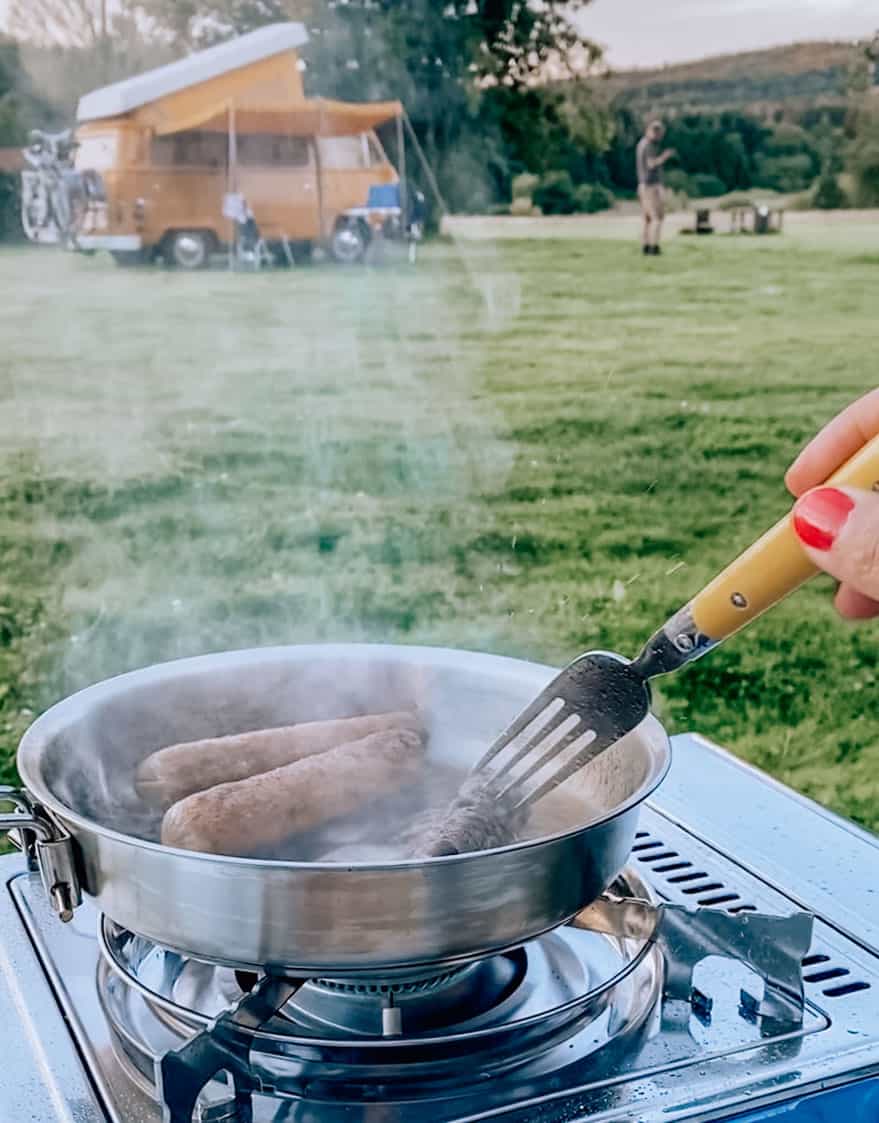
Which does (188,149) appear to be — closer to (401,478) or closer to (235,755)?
(401,478)

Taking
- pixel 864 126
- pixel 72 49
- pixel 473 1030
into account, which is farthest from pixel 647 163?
pixel 473 1030

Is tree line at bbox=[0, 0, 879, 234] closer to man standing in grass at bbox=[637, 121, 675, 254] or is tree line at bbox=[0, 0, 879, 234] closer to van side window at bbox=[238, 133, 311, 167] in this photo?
man standing in grass at bbox=[637, 121, 675, 254]

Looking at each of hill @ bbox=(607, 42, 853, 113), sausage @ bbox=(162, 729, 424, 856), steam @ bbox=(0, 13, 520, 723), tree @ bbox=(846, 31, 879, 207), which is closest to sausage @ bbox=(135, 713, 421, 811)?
sausage @ bbox=(162, 729, 424, 856)

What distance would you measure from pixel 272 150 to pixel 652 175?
271cm

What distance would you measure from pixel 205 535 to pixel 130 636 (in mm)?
1107

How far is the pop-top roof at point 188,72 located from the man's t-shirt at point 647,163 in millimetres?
2577

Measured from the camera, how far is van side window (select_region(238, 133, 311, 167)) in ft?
12.1

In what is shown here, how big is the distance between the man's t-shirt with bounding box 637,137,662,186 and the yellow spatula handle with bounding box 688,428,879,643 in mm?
4943

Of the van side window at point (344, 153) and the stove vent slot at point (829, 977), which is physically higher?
the van side window at point (344, 153)

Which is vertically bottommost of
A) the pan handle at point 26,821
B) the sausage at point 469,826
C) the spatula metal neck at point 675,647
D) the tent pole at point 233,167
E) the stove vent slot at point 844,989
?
the stove vent slot at point 844,989

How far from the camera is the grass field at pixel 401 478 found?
4.00m

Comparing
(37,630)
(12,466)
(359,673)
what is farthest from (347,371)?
(359,673)

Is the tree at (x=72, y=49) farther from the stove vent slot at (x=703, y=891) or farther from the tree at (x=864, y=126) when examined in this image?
the tree at (x=864, y=126)

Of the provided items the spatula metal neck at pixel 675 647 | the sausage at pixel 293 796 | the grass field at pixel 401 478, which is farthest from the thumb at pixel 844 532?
the grass field at pixel 401 478
